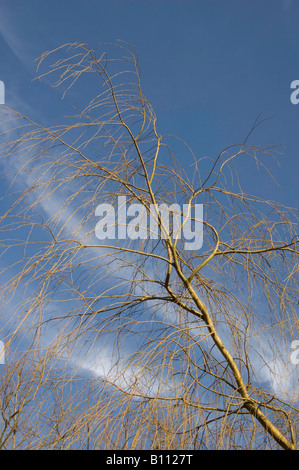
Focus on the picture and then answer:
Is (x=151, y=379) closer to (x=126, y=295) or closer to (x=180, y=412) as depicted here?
(x=180, y=412)

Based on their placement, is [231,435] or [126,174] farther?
[126,174]

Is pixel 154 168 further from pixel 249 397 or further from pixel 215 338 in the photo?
pixel 249 397

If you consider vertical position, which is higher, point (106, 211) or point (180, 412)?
point (106, 211)

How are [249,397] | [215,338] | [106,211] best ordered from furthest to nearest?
1. [106,211]
2. [215,338]
3. [249,397]

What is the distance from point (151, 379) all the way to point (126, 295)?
1.73 feet
